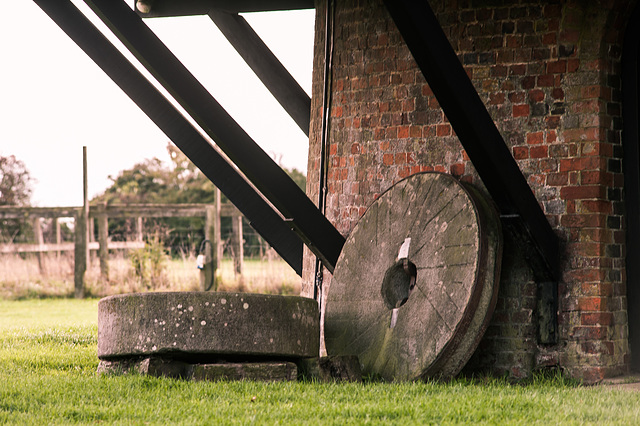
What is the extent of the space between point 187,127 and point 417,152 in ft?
5.35

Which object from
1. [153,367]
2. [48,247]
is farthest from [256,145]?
[48,247]

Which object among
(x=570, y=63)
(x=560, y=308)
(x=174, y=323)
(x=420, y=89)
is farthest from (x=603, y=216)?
(x=174, y=323)

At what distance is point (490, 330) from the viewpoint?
5715 mm

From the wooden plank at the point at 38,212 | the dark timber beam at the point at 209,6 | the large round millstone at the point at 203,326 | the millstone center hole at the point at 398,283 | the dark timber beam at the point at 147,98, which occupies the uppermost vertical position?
the dark timber beam at the point at 209,6

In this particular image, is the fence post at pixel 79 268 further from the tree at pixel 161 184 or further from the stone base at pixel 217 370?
the tree at pixel 161 184

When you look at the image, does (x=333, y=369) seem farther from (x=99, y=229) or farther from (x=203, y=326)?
(x=99, y=229)

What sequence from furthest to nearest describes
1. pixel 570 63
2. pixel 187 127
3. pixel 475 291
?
pixel 187 127 → pixel 570 63 → pixel 475 291

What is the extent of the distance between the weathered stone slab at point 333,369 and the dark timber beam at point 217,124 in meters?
1.06

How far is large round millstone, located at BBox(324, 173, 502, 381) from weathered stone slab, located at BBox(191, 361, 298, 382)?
2.14 feet

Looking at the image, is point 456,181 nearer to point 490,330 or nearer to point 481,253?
point 481,253

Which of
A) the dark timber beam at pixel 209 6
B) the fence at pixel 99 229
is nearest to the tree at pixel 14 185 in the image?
the fence at pixel 99 229

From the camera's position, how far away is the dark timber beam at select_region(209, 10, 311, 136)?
24.4 ft

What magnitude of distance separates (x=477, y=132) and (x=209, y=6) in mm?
3181

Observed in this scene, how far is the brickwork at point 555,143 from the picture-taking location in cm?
545
